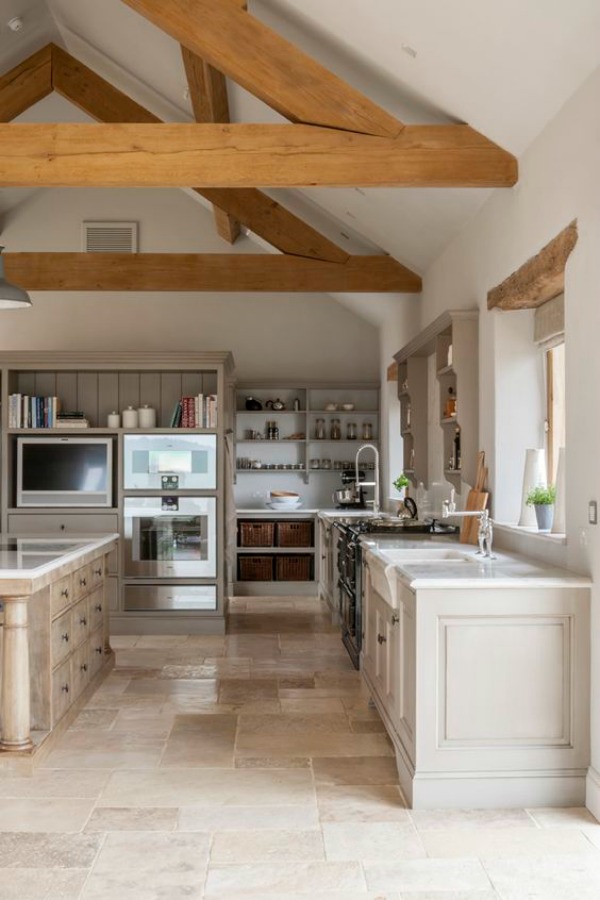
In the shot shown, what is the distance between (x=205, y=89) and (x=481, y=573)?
11.7 ft

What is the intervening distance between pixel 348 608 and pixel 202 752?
2.23 m

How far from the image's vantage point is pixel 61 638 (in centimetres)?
462

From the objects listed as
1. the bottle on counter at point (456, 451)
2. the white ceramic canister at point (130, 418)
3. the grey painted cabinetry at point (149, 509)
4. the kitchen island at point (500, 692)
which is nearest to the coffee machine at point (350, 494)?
the grey painted cabinetry at point (149, 509)

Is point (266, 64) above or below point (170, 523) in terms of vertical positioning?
above

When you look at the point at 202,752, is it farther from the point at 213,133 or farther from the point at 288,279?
the point at 288,279

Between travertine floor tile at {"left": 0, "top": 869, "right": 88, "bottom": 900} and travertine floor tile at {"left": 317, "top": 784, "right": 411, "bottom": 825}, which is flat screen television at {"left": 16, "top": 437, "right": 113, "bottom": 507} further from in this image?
travertine floor tile at {"left": 0, "top": 869, "right": 88, "bottom": 900}

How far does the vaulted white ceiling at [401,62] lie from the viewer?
3762mm

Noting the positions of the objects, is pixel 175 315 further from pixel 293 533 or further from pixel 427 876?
pixel 427 876

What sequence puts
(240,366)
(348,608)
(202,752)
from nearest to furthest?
(202,752)
(348,608)
(240,366)

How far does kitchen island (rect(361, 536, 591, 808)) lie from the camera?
3588 millimetres

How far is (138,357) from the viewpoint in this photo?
7.80 metres

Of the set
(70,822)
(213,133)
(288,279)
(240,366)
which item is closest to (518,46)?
(213,133)

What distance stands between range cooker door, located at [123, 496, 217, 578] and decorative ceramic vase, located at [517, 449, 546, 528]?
3.45m

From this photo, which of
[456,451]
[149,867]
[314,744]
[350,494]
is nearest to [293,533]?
[350,494]
